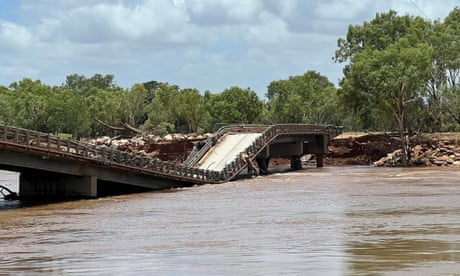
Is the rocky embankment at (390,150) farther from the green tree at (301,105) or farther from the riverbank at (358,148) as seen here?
the green tree at (301,105)

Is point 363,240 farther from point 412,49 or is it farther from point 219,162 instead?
point 412,49

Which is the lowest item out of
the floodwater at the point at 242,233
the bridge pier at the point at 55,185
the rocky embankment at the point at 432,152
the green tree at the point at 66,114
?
the floodwater at the point at 242,233

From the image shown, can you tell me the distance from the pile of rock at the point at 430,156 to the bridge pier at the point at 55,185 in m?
42.2

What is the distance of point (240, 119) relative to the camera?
120m

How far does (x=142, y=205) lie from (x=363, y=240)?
60.3 feet

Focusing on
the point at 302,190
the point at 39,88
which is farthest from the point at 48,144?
the point at 39,88

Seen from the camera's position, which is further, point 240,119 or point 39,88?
point 39,88

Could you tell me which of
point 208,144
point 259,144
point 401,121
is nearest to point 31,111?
point 401,121

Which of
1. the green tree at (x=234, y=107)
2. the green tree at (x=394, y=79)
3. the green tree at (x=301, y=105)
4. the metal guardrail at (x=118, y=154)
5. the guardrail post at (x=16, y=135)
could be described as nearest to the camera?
the guardrail post at (x=16, y=135)

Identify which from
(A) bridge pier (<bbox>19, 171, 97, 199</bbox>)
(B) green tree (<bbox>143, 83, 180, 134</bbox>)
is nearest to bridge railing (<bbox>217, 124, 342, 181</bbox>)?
(A) bridge pier (<bbox>19, 171, 97, 199</bbox>)

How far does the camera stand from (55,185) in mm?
47438

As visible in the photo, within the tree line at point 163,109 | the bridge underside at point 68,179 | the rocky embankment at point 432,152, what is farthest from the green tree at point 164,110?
the bridge underside at point 68,179

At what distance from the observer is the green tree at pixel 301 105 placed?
Result: 122062 mm

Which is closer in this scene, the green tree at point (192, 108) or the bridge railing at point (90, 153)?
the bridge railing at point (90, 153)
